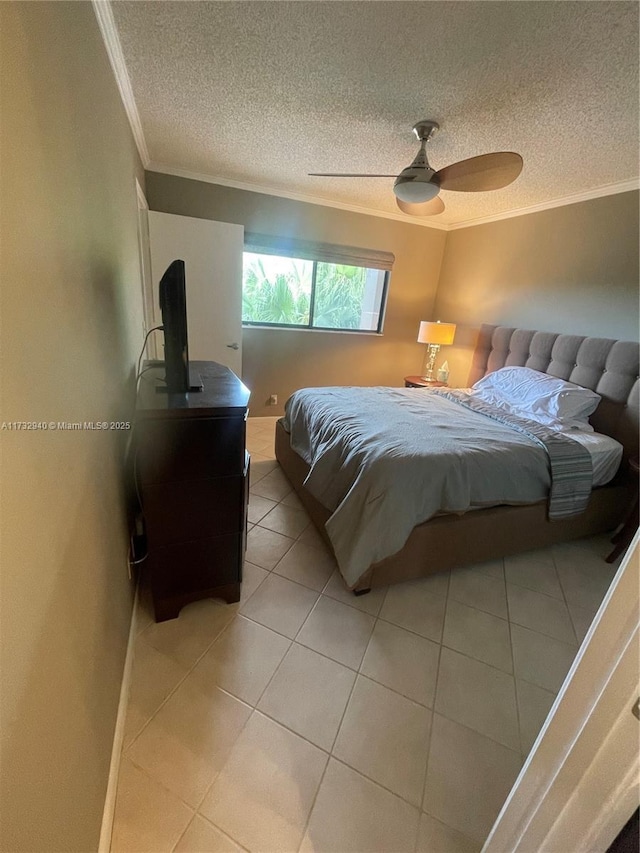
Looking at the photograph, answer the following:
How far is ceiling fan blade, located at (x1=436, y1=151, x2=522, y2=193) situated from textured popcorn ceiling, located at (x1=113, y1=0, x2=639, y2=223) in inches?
10.4

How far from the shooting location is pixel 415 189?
1962 mm

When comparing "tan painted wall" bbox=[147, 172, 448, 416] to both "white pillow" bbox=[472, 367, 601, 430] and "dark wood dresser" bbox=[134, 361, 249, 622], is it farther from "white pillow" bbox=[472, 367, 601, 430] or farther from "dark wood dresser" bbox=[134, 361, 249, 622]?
"dark wood dresser" bbox=[134, 361, 249, 622]

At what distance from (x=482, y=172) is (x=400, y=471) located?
5.50ft

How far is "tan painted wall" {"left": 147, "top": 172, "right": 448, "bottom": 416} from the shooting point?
313 cm

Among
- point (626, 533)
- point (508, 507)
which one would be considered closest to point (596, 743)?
point (508, 507)

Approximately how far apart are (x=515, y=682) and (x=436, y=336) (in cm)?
311

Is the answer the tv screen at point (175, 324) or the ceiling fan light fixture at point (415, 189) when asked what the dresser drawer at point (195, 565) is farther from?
the ceiling fan light fixture at point (415, 189)

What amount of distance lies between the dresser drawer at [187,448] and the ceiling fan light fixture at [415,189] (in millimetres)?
1743

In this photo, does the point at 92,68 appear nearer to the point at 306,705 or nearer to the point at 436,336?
the point at 306,705

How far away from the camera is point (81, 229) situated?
93cm

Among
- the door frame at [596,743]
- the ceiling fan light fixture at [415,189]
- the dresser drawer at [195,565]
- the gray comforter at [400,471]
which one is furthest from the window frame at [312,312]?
the door frame at [596,743]

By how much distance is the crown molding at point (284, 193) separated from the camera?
9.58 feet

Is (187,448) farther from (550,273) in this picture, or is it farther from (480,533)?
(550,273)

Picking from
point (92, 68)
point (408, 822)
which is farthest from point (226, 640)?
point (92, 68)
